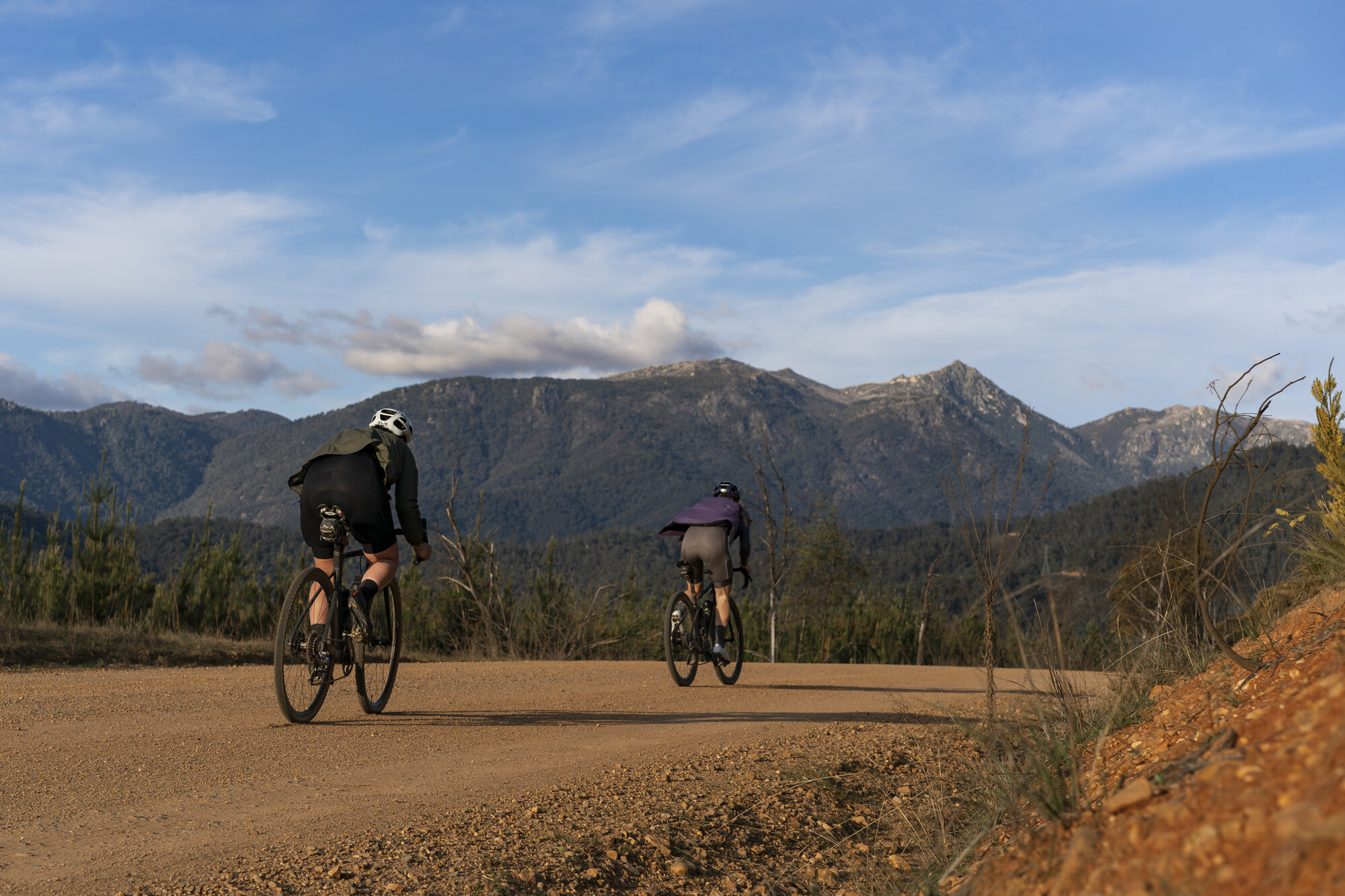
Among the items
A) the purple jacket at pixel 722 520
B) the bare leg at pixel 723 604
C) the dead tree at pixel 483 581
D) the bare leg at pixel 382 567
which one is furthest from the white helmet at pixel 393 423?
the dead tree at pixel 483 581

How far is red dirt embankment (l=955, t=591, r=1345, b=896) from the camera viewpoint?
1601 mm

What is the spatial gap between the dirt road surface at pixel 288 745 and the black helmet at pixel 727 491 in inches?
73.0

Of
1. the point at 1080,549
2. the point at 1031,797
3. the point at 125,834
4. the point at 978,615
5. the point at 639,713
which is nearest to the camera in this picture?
the point at 1031,797

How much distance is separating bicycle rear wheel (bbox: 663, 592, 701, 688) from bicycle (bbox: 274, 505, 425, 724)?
301 cm

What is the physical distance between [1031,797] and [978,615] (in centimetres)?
1550

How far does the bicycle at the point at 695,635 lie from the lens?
28.9 feet

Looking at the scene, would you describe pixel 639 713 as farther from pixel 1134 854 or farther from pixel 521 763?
pixel 1134 854

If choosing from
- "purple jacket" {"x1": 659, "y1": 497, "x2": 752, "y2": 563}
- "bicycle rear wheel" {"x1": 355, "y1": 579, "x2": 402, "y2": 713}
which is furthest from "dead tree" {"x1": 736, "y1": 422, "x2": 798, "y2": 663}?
"bicycle rear wheel" {"x1": 355, "y1": 579, "x2": 402, "y2": 713}

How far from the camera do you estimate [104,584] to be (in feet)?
33.9

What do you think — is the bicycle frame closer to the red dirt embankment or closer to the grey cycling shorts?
the grey cycling shorts

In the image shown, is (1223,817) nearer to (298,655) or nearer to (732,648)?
(298,655)

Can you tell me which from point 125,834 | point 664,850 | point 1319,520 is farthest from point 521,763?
point 1319,520

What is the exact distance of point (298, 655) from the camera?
19.7ft

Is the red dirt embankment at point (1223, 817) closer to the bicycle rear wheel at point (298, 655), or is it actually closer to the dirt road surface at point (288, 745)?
the dirt road surface at point (288, 745)
